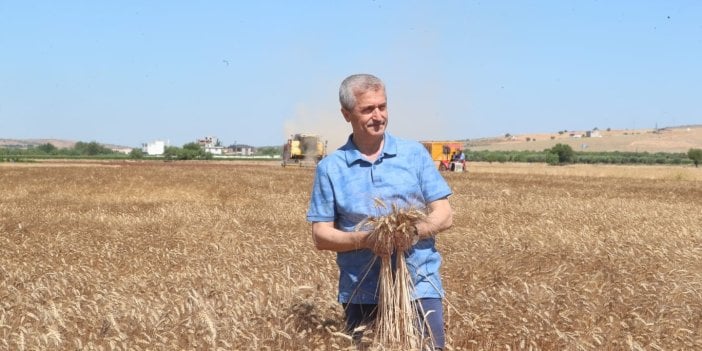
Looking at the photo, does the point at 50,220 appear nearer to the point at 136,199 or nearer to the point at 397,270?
the point at 136,199

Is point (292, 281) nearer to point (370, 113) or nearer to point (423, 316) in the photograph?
point (423, 316)

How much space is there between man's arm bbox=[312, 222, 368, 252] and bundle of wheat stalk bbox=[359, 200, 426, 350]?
0.09 meters

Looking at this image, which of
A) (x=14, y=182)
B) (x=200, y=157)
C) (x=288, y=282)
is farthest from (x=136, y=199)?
(x=200, y=157)

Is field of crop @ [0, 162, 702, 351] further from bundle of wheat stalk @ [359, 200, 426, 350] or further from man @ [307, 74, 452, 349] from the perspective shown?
bundle of wheat stalk @ [359, 200, 426, 350]

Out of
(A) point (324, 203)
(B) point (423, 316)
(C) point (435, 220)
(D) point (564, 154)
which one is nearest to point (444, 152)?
(A) point (324, 203)

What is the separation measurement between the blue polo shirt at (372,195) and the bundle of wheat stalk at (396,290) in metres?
0.11

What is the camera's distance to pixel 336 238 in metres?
4.37

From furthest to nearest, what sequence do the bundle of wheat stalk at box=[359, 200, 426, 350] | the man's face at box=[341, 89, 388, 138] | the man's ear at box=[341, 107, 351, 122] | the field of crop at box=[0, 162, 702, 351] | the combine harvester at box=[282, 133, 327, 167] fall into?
the combine harvester at box=[282, 133, 327, 167]
the field of crop at box=[0, 162, 702, 351]
the man's ear at box=[341, 107, 351, 122]
the man's face at box=[341, 89, 388, 138]
the bundle of wheat stalk at box=[359, 200, 426, 350]

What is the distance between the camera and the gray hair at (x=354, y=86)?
4.36 m

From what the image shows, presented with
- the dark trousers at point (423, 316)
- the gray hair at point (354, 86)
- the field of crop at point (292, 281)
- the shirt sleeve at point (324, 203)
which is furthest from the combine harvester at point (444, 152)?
the gray hair at point (354, 86)

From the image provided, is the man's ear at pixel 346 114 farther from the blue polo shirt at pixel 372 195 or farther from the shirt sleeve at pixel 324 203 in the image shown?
the shirt sleeve at pixel 324 203

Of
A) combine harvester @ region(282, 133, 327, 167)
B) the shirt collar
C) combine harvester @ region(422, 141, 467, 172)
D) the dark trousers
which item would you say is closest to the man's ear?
the shirt collar

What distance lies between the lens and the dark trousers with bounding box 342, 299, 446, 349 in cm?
443

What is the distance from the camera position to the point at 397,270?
4.24m
